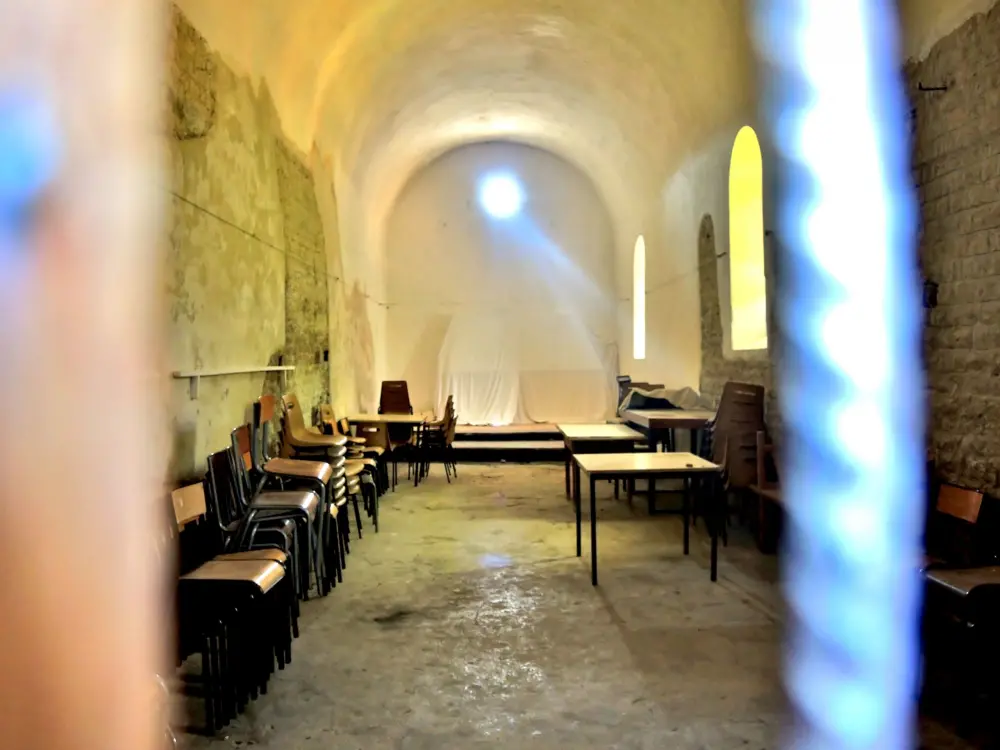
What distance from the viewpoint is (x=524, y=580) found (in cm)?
414

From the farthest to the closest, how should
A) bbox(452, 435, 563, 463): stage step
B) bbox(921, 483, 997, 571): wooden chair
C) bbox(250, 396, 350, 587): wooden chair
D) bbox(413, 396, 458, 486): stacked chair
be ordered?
bbox(452, 435, 563, 463): stage step
bbox(413, 396, 458, 486): stacked chair
bbox(250, 396, 350, 587): wooden chair
bbox(921, 483, 997, 571): wooden chair

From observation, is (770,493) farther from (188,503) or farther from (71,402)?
(71,402)

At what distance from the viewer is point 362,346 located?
927 centimetres

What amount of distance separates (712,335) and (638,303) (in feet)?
11.2

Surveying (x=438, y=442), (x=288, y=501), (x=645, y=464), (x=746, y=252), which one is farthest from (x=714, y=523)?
(x=438, y=442)

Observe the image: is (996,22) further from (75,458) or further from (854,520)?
(75,458)

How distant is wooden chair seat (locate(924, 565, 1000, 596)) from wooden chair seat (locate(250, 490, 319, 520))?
8.36 feet

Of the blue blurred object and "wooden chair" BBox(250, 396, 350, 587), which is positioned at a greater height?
the blue blurred object

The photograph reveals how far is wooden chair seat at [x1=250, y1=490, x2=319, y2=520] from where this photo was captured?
330 cm

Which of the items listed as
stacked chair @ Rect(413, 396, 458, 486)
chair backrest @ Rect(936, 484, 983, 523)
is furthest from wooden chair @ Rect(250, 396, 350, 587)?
chair backrest @ Rect(936, 484, 983, 523)

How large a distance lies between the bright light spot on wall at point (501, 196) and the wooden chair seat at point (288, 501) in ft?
27.4

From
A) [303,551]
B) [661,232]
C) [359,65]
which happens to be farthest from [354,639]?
[661,232]

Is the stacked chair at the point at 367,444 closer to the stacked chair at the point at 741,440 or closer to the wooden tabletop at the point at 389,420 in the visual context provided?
the wooden tabletop at the point at 389,420

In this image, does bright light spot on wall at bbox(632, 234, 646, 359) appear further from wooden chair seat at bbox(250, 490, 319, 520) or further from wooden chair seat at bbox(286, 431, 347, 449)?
wooden chair seat at bbox(250, 490, 319, 520)
